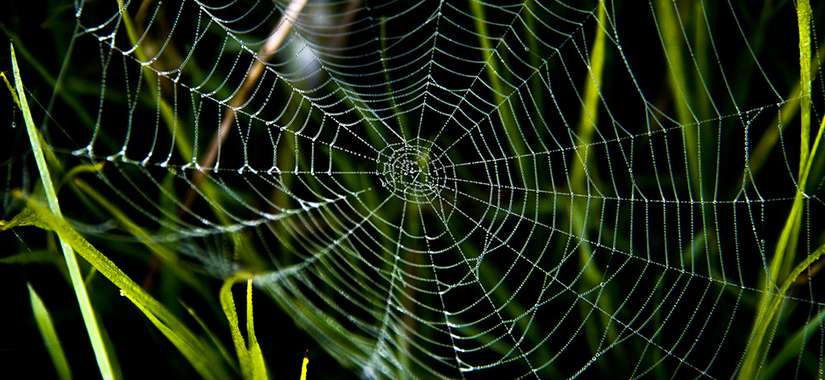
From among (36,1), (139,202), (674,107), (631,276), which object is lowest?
(631,276)

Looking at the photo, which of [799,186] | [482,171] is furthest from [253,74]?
[799,186]

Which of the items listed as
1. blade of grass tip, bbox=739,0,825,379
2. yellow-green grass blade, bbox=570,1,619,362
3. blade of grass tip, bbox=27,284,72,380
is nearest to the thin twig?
blade of grass tip, bbox=27,284,72,380

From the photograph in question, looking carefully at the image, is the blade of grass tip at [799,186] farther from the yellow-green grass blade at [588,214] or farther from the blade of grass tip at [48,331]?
the blade of grass tip at [48,331]

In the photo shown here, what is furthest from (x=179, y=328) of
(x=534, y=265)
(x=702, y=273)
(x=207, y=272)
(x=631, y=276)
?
(x=702, y=273)

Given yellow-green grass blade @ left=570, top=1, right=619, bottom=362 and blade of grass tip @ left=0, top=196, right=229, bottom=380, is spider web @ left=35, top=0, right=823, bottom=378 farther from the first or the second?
blade of grass tip @ left=0, top=196, right=229, bottom=380

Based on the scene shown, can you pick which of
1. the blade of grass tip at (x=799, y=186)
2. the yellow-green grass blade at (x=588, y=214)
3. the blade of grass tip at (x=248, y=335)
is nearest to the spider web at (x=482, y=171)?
the yellow-green grass blade at (x=588, y=214)

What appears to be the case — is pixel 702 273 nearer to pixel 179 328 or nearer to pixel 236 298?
pixel 236 298

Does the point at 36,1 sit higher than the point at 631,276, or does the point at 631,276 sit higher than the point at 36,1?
the point at 36,1
